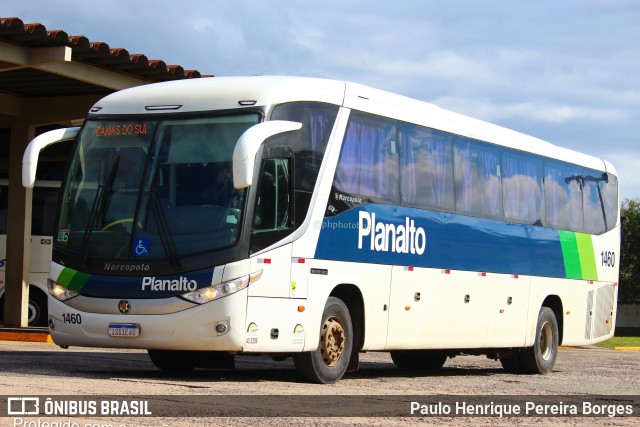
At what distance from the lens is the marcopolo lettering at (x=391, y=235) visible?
573 inches

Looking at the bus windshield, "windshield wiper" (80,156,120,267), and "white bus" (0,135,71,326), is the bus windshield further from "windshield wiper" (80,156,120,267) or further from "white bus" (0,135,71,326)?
"white bus" (0,135,71,326)

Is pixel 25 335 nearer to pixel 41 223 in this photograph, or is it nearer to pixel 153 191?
pixel 41 223

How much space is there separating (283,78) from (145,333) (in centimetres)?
327

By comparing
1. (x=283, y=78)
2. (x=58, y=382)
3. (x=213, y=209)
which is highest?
(x=283, y=78)

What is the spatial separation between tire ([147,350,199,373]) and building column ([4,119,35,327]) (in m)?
10.4

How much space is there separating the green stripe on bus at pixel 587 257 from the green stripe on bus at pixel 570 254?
0.53ft

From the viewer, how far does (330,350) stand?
1400cm

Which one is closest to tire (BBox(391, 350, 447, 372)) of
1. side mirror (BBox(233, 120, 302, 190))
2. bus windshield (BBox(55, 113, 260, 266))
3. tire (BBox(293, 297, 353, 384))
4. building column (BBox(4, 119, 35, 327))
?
tire (BBox(293, 297, 353, 384))

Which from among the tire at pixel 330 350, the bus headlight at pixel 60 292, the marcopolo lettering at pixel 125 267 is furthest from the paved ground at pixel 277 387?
the marcopolo lettering at pixel 125 267

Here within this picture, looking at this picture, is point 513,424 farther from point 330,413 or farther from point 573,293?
point 573,293

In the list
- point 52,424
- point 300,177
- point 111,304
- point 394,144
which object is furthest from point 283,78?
point 52,424

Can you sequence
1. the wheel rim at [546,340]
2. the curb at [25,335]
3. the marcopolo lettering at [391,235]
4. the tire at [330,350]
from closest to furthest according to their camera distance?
the tire at [330,350]
the marcopolo lettering at [391,235]
the wheel rim at [546,340]
the curb at [25,335]

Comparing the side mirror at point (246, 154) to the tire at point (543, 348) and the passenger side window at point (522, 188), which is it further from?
the tire at point (543, 348)

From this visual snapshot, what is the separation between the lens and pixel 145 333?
13.0 metres
